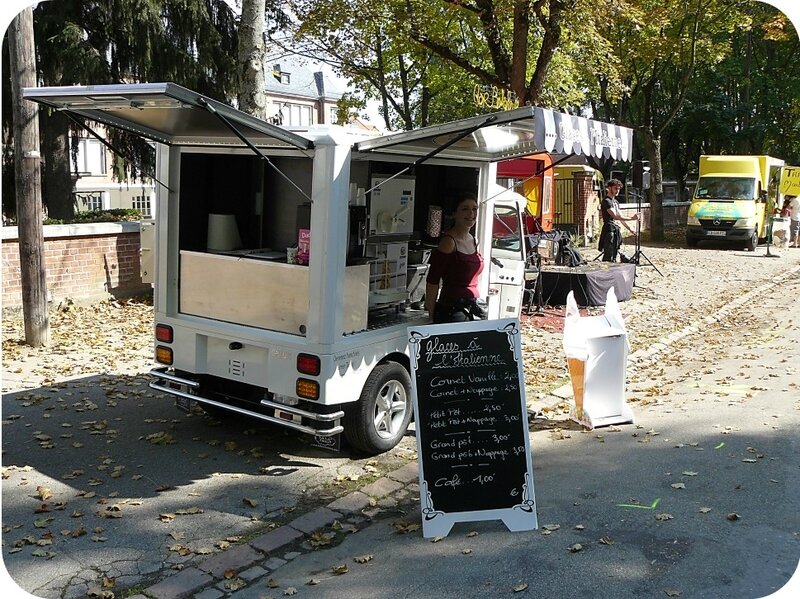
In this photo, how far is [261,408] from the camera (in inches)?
248

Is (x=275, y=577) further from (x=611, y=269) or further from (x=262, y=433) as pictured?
(x=611, y=269)

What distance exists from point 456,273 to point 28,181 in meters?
5.71

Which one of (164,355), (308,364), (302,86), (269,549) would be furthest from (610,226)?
(302,86)

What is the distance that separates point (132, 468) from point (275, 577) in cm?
198

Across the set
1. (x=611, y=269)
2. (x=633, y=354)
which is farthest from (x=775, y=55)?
(x=633, y=354)

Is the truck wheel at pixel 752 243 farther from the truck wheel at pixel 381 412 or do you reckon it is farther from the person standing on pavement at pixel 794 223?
the truck wheel at pixel 381 412

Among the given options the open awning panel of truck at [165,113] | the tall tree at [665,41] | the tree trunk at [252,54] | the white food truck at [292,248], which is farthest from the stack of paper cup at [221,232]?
Result: the tall tree at [665,41]

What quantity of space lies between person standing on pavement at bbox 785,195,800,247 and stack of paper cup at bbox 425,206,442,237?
22880 millimetres

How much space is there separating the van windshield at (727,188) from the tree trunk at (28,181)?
22667 millimetres

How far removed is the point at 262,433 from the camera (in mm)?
6820

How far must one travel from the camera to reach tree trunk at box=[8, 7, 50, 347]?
910 centimetres

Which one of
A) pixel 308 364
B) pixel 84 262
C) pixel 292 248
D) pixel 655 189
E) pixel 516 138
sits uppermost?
pixel 655 189

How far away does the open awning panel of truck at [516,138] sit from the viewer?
5.34m

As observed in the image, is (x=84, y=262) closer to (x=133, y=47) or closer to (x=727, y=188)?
(x=133, y=47)
